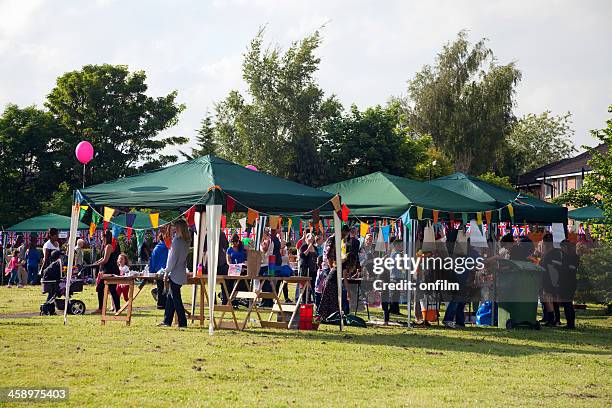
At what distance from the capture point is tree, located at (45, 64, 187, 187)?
5356cm

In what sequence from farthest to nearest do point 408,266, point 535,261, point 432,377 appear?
point 535,261
point 408,266
point 432,377

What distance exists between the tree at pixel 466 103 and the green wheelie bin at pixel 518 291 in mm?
43698

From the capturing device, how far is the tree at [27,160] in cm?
5088

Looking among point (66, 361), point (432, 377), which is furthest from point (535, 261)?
point (66, 361)

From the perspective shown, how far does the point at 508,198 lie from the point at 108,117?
121 ft

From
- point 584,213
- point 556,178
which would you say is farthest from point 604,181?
point 556,178

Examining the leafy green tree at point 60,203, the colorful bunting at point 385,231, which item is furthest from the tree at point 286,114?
the colorful bunting at point 385,231

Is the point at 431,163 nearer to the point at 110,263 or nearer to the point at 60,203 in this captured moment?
the point at 60,203

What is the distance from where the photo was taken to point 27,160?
52688 mm

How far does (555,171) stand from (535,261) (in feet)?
165

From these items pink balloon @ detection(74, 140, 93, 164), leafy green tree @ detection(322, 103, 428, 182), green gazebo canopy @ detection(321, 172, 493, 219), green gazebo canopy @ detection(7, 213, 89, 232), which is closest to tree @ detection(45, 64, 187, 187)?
leafy green tree @ detection(322, 103, 428, 182)

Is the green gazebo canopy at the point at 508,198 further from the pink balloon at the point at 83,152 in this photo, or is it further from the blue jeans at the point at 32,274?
the blue jeans at the point at 32,274

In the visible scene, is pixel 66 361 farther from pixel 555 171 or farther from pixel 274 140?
pixel 555 171

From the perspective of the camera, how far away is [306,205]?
52.4 ft
